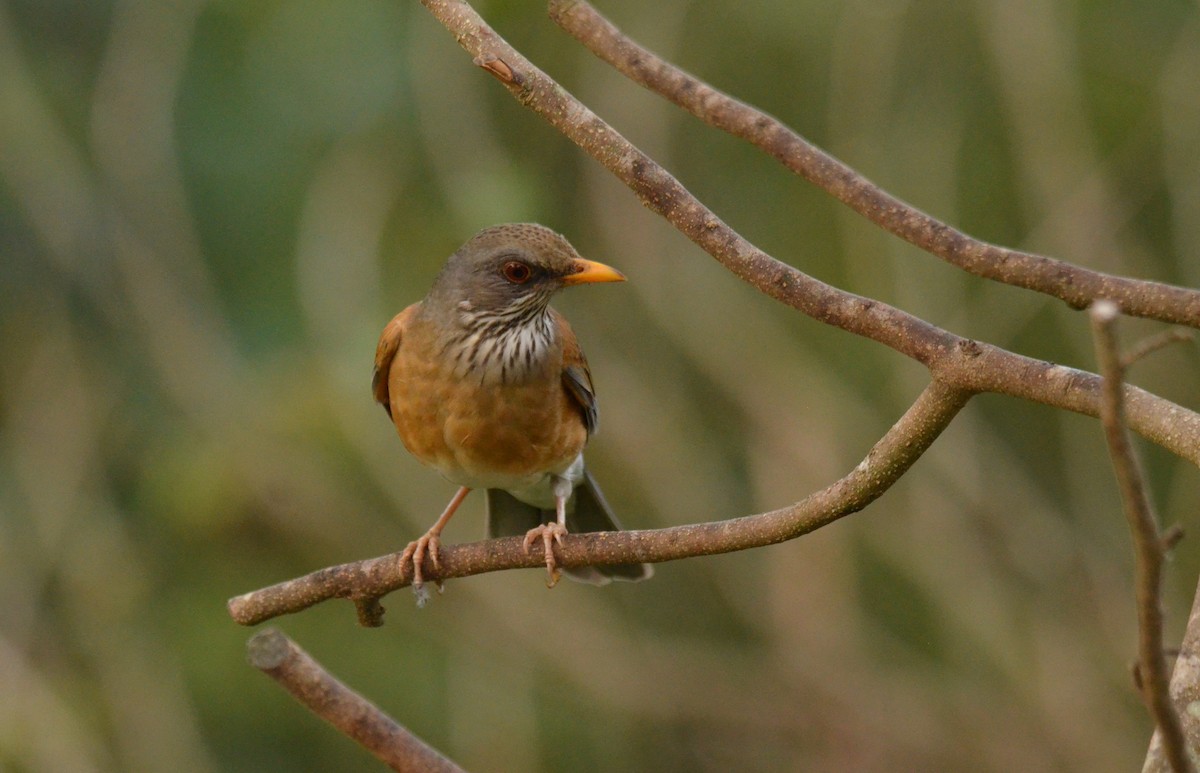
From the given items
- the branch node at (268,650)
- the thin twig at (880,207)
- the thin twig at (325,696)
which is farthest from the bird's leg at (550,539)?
the thin twig at (880,207)

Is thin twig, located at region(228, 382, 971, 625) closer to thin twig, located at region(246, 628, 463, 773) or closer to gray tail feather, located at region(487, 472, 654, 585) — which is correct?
thin twig, located at region(246, 628, 463, 773)

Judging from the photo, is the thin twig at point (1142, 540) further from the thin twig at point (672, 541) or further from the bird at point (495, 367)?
the bird at point (495, 367)

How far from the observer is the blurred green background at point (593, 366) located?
22.0 ft

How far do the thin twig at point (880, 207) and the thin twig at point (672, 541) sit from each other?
308mm

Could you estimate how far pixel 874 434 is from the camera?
7.50 meters

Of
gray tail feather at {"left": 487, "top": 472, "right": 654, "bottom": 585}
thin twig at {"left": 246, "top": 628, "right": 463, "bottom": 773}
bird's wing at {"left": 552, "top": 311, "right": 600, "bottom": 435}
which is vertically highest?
bird's wing at {"left": 552, "top": 311, "right": 600, "bottom": 435}

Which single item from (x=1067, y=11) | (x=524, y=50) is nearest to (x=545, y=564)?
(x=524, y=50)

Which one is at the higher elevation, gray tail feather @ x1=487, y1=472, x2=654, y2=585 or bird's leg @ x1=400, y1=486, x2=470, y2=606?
gray tail feather @ x1=487, y1=472, x2=654, y2=585

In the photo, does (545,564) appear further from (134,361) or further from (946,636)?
(946,636)

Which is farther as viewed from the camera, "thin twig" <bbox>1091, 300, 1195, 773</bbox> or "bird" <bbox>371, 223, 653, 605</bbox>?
"bird" <bbox>371, 223, 653, 605</bbox>

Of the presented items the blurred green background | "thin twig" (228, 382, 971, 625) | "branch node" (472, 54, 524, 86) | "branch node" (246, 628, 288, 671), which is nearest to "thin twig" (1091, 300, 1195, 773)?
"thin twig" (228, 382, 971, 625)

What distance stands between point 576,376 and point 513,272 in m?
0.43

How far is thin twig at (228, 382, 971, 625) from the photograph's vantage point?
2.51m

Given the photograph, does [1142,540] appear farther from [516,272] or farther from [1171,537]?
[516,272]
